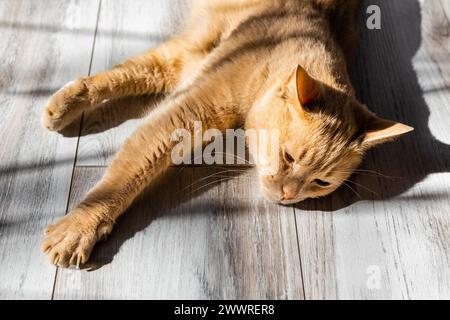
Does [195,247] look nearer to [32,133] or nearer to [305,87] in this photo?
[305,87]

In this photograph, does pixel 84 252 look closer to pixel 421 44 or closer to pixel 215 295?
pixel 215 295

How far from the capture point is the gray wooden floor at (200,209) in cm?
158

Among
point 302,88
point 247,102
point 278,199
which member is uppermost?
point 302,88

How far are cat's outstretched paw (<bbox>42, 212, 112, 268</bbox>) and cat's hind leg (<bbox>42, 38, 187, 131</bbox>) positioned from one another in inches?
16.3

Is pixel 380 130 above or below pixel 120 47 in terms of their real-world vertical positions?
above

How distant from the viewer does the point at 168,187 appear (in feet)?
5.77

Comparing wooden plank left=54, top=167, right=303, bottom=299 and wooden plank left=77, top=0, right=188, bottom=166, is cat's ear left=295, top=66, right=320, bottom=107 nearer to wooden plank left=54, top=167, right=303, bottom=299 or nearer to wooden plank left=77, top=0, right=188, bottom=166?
wooden plank left=54, top=167, right=303, bottom=299

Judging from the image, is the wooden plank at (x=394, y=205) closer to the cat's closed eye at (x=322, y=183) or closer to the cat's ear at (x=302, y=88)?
the cat's closed eye at (x=322, y=183)

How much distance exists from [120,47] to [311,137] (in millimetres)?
964

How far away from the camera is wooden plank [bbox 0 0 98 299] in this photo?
156 centimetres

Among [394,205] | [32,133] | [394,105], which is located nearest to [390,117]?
[394,105]

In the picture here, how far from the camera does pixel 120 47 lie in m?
2.10

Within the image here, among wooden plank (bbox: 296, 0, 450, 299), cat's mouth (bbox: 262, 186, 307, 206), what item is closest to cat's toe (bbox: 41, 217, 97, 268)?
cat's mouth (bbox: 262, 186, 307, 206)

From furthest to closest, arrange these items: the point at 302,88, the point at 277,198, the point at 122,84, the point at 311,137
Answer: the point at 122,84 < the point at 277,198 < the point at 311,137 < the point at 302,88
